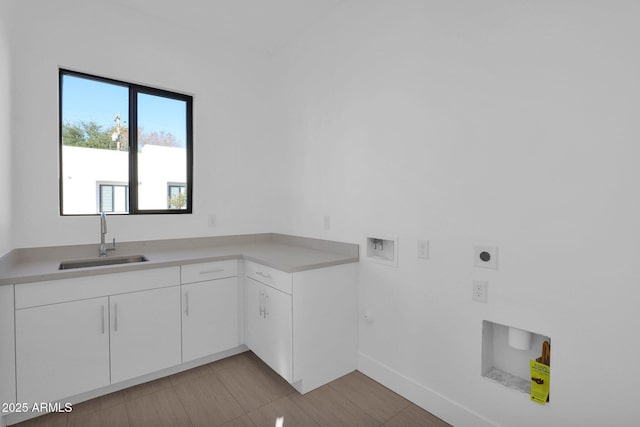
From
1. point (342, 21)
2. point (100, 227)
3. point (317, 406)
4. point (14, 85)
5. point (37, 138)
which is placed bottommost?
point (317, 406)

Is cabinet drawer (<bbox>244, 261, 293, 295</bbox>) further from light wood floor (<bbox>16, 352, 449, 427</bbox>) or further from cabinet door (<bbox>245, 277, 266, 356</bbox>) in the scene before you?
light wood floor (<bbox>16, 352, 449, 427</bbox>)

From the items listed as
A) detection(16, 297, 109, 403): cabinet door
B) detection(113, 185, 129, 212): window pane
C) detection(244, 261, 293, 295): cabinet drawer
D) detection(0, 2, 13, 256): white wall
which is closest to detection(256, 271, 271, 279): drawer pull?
detection(244, 261, 293, 295): cabinet drawer

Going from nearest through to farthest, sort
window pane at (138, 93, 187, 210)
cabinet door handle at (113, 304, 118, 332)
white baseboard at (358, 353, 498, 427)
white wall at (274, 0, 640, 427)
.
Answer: white wall at (274, 0, 640, 427) → white baseboard at (358, 353, 498, 427) → cabinet door handle at (113, 304, 118, 332) → window pane at (138, 93, 187, 210)

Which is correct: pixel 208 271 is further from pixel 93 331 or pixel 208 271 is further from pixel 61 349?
pixel 61 349

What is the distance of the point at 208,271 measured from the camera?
242cm

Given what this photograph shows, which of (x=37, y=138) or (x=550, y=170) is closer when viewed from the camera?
(x=550, y=170)

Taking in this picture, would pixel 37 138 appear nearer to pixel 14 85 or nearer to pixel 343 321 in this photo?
pixel 14 85

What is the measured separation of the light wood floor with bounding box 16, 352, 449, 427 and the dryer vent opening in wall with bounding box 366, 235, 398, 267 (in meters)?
0.87

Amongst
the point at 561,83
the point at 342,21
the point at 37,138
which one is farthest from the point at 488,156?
the point at 37,138

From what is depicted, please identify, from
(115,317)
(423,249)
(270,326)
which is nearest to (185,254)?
(115,317)

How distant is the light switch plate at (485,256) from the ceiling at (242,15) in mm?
2142

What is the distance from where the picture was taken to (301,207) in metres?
2.97

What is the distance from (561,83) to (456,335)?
4.49 feet

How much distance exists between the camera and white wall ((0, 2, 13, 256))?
188 centimetres
